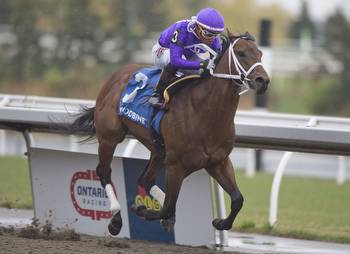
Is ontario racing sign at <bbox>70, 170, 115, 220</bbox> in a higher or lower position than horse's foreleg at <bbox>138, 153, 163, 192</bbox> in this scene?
lower

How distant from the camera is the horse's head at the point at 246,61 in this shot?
20.7 feet

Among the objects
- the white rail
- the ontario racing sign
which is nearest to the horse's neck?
the white rail

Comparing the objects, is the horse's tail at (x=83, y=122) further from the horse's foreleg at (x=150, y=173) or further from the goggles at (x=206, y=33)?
the goggles at (x=206, y=33)

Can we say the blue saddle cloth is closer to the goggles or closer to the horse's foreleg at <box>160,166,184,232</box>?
the horse's foreleg at <box>160,166,184,232</box>

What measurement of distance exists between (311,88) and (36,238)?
20.6 metres

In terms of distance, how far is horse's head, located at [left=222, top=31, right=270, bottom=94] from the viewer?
6316mm

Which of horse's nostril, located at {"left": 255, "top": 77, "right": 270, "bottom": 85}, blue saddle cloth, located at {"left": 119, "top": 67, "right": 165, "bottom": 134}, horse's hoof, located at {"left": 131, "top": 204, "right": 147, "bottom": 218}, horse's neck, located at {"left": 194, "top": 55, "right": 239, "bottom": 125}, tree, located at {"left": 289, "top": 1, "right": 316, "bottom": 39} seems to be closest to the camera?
horse's nostril, located at {"left": 255, "top": 77, "right": 270, "bottom": 85}

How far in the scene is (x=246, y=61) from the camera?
21.5 feet

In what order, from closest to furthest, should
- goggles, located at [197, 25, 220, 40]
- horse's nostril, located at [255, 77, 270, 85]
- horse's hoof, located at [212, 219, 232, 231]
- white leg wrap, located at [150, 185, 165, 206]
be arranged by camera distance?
1. horse's nostril, located at [255, 77, 270, 85]
2. goggles, located at [197, 25, 220, 40]
3. horse's hoof, located at [212, 219, 232, 231]
4. white leg wrap, located at [150, 185, 165, 206]

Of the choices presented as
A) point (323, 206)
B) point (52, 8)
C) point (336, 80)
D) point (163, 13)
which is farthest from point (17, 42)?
point (323, 206)

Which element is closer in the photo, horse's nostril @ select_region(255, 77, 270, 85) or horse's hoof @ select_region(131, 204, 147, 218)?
horse's nostril @ select_region(255, 77, 270, 85)

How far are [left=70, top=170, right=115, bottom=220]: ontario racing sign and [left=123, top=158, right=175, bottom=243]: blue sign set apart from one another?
284mm

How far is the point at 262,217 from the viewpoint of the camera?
10375 mm

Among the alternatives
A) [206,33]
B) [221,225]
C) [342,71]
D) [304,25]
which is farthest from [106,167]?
[304,25]
